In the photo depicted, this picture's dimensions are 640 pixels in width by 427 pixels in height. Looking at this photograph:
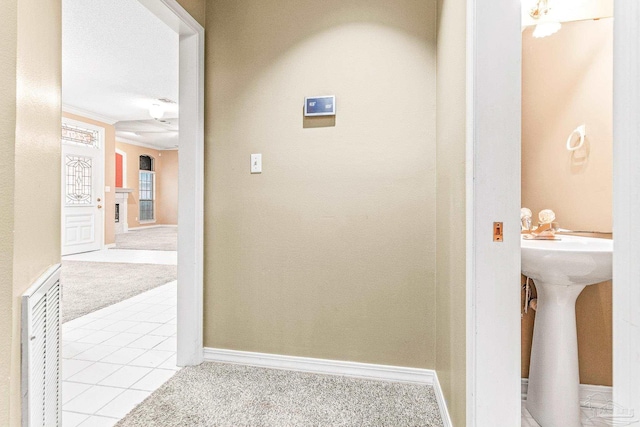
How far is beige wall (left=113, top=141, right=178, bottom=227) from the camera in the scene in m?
10.4

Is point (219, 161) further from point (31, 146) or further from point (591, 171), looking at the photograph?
point (591, 171)

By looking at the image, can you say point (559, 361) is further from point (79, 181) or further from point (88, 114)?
point (88, 114)

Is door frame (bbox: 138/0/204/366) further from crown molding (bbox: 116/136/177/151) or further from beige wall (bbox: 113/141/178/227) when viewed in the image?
beige wall (bbox: 113/141/178/227)

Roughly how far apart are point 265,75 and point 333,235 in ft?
3.24

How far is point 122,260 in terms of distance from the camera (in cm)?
567

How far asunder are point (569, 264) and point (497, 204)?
1.53ft

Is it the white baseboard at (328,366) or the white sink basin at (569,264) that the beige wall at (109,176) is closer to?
the white baseboard at (328,366)

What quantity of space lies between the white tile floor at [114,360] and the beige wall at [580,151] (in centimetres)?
194

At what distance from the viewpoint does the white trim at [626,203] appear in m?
0.38

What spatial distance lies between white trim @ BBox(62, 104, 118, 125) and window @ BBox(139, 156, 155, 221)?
4157mm

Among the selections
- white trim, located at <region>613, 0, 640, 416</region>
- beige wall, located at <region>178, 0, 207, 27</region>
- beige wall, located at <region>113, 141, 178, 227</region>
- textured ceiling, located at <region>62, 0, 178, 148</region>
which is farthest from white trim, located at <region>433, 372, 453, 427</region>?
beige wall, located at <region>113, 141, 178, 227</region>

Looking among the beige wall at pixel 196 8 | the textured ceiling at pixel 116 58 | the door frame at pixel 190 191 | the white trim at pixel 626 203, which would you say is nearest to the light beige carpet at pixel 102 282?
the door frame at pixel 190 191

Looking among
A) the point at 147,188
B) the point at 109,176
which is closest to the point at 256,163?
the point at 109,176

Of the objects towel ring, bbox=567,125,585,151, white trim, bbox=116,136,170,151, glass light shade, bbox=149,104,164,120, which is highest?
white trim, bbox=116,136,170,151
